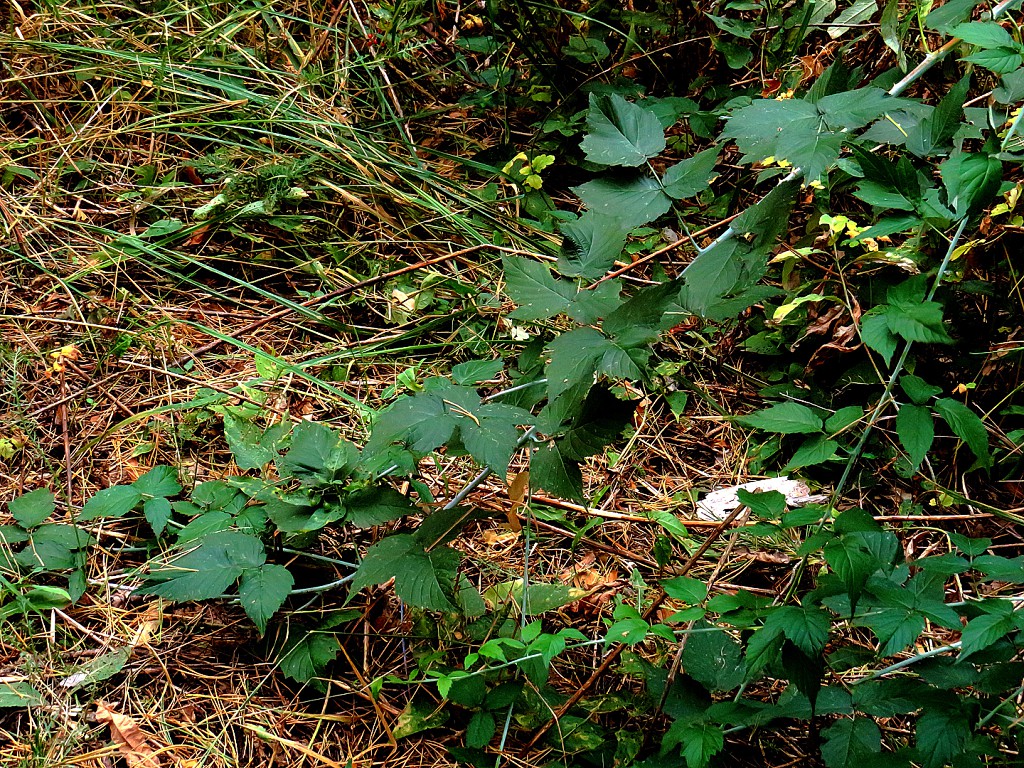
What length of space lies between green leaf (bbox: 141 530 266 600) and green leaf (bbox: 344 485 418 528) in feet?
0.63

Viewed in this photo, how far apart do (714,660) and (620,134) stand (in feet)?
3.13

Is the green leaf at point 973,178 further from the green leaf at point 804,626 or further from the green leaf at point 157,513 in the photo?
the green leaf at point 157,513

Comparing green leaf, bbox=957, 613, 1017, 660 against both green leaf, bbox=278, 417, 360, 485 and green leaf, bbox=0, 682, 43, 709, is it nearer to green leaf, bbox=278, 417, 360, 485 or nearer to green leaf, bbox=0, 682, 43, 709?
green leaf, bbox=278, 417, 360, 485

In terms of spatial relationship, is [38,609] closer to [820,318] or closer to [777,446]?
[777,446]

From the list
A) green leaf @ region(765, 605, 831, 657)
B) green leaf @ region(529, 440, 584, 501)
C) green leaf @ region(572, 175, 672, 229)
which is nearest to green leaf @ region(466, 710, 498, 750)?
green leaf @ region(529, 440, 584, 501)

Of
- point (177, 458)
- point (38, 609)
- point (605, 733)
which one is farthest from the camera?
point (177, 458)

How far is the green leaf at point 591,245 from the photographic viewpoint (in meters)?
1.41

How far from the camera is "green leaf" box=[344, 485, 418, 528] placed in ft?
5.23

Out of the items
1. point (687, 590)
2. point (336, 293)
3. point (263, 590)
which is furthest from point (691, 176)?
point (336, 293)

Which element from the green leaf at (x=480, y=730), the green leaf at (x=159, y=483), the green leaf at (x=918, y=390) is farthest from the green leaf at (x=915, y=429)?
the green leaf at (x=159, y=483)

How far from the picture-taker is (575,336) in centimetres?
129

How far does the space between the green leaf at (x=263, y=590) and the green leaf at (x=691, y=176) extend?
3.24ft

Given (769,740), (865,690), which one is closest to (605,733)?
(769,740)

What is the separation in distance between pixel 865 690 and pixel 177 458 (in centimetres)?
150
